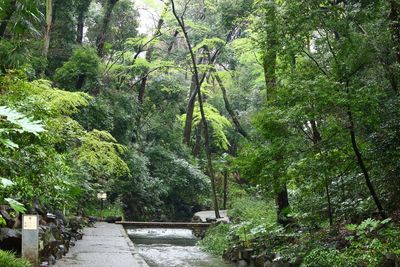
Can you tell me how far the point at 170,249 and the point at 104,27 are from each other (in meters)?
11.6

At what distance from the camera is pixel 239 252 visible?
10.3 metres

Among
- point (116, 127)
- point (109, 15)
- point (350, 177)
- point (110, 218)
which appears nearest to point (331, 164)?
point (350, 177)

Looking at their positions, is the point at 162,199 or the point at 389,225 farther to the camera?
the point at 162,199

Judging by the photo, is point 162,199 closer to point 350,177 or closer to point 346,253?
point 350,177

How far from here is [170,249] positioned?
1305 centimetres

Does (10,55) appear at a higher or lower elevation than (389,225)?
higher

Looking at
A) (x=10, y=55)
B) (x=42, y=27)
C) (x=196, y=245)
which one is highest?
(x=42, y=27)

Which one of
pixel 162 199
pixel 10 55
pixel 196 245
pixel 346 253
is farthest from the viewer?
pixel 162 199

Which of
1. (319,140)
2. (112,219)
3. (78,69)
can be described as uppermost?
(78,69)

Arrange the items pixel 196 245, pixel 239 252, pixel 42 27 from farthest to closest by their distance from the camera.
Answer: pixel 42 27, pixel 196 245, pixel 239 252

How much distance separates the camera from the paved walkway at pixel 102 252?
326 inches

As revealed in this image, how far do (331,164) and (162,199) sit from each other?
53.7 feet

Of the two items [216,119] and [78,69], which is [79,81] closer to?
[78,69]

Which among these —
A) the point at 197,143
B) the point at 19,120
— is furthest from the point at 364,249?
the point at 197,143
